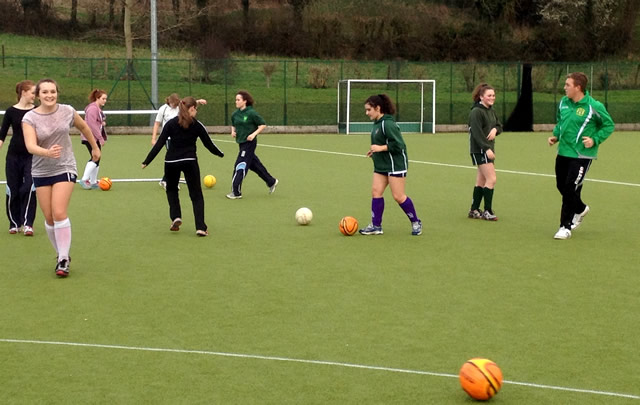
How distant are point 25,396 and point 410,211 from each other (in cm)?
694

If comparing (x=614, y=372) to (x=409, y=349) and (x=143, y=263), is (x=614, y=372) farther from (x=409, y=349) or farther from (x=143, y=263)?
(x=143, y=263)

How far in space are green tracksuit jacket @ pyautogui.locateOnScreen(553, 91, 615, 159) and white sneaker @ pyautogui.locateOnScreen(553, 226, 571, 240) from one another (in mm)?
867

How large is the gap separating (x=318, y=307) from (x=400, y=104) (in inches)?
1235

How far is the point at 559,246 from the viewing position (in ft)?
38.7

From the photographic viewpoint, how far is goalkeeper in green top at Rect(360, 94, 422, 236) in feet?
39.7

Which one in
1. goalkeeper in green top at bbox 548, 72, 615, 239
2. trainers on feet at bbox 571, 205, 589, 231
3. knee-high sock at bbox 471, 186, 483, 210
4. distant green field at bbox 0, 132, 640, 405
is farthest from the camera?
knee-high sock at bbox 471, 186, 483, 210

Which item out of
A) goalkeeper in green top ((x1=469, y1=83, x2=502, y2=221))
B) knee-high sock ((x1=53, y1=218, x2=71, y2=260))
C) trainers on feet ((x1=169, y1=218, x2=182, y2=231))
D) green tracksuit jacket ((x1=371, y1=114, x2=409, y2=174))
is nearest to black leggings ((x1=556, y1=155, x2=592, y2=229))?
goalkeeper in green top ((x1=469, y1=83, x2=502, y2=221))

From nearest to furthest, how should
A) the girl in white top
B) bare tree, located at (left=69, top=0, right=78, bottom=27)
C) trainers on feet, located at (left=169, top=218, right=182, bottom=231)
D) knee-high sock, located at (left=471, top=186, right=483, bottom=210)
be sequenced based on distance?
the girl in white top, trainers on feet, located at (left=169, top=218, right=182, bottom=231), knee-high sock, located at (left=471, top=186, right=483, bottom=210), bare tree, located at (left=69, top=0, right=78, bottom=27)

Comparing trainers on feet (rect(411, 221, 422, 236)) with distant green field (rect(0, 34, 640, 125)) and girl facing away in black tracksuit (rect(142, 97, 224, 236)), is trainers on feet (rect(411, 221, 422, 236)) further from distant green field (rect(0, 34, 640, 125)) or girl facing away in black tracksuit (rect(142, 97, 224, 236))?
distant green field (rect(0, 34, 640, 125))

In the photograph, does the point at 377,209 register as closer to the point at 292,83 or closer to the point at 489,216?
the point at 489,216

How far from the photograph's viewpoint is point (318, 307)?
8.64 m

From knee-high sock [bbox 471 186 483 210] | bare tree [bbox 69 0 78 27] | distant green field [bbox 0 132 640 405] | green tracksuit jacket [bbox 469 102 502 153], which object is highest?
bare tree [bbox 69 0 78 27]

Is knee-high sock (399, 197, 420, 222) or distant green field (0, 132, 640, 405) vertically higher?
knee-high sock (399, 197, 420, 222)

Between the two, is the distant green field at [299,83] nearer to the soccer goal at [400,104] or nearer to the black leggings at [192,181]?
the soccer goal at [400,104]
